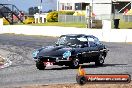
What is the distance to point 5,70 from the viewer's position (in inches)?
741

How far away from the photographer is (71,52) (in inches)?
745

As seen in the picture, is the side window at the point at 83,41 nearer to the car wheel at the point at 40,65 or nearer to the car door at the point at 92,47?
the car door at the point at 92,47

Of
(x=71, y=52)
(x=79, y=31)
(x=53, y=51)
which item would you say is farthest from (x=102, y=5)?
(x=53, y=51)

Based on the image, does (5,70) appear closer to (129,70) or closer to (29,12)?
(129,70)

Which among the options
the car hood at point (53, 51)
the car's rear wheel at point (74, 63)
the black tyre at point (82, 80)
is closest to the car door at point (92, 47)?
the car's rear wheel at point (74, 63)

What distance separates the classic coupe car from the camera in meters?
18.6

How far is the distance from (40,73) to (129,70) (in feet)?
11.6

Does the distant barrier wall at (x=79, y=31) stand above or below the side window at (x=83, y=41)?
below

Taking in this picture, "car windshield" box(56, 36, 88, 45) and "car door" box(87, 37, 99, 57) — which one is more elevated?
"car windshield" box(56, 36, 88, 45)

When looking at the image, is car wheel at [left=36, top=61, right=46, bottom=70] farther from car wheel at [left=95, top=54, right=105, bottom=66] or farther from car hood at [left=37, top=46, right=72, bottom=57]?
car wheel at [left=95, top=54, right=105, bottom=66]

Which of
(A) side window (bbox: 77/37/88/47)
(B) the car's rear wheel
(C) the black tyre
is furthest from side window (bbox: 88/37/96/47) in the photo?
(C) the black tyre

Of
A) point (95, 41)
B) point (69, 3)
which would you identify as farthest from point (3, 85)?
point (69, 3)

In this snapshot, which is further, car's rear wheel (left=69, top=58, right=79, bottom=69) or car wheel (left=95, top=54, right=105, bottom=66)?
→ car wheel (left=95, top=54, right=105, bottom=66)

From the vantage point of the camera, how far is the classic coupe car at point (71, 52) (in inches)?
734
